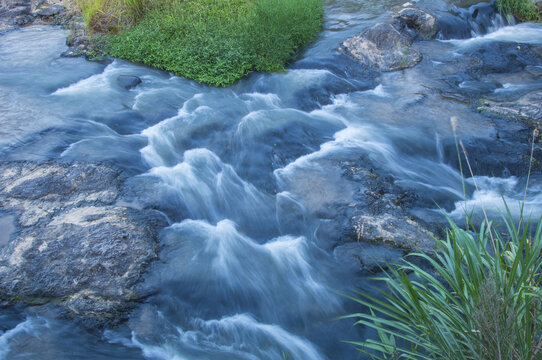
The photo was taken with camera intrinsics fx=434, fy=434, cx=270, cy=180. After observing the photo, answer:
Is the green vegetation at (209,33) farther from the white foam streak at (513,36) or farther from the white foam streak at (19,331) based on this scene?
the white foam streak at (19,331)

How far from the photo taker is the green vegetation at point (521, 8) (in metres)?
9.69

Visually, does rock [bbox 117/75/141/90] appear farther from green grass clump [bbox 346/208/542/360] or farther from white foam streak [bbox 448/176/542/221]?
green grass clump [bbox 346/208/542/360]

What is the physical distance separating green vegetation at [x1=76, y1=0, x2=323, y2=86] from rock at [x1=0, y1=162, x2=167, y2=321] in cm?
346

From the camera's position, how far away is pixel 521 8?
973cm

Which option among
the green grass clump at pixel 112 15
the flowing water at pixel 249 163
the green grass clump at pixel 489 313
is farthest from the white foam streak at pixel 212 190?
the green grass clump at pixel 112 15

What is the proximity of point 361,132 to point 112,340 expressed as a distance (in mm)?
4360

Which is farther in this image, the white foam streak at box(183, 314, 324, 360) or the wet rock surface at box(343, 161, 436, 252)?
the wet rock surface at box(343, 161, 436, 252)

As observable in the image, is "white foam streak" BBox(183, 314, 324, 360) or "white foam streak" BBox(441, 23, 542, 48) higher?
"white foam streak" BBox(441, 23, 542, 48)

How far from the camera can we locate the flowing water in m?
3.80

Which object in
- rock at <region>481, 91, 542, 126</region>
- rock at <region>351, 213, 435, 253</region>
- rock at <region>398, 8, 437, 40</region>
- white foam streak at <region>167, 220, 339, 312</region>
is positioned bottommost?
white foam streak at <region>167, 220, 339, 312</region>

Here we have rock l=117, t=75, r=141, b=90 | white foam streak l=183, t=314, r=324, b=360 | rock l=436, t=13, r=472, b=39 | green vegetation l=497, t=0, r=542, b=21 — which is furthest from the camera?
green vegetation l=497, t=0, r=542, b=21

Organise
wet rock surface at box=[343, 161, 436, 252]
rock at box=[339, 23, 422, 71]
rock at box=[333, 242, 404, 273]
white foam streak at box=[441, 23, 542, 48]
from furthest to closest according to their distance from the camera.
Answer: white foam streak at box=[441, 23, 542, 48] < rock at box=[339, 23, 422, 71] < wet rock surface at box=[343, 161, 436, 252] < rock at box=[333, 242, 404, 273]

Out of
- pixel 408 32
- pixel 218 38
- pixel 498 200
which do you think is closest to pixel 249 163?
pixel 498 200

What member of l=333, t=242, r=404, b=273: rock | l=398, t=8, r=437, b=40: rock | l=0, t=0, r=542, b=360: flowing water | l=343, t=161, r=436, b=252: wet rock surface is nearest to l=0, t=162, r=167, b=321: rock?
l=0, t=0, r=542, b=360: flowing water
